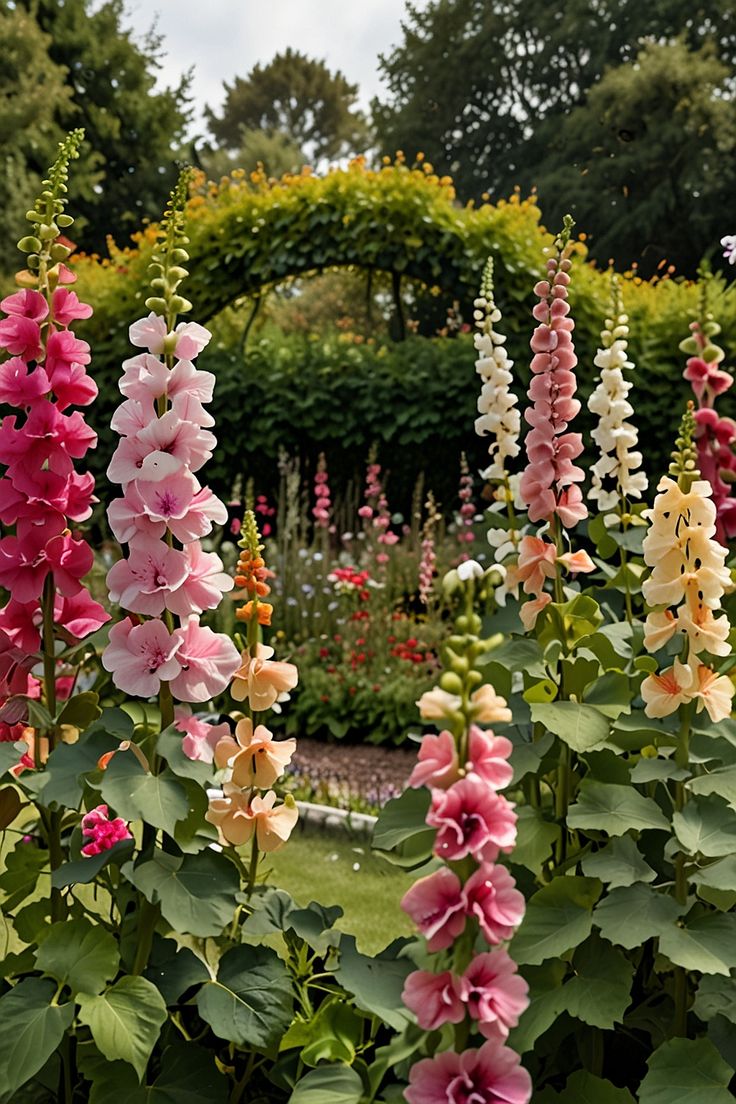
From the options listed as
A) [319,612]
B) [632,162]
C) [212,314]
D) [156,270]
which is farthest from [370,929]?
[632,162]

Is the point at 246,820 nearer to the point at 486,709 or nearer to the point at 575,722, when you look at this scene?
the point at 575,722

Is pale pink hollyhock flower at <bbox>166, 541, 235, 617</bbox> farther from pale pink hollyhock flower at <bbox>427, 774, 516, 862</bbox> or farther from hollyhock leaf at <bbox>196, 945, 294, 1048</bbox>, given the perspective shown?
pale pink hollyhock flower at <bbox>427, 774, 516, 862</bbox>

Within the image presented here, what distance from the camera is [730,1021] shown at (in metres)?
1.32

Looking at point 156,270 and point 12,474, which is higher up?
point 156,270

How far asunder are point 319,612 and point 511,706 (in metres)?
4.52

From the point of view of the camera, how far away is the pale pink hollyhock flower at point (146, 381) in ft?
4.71

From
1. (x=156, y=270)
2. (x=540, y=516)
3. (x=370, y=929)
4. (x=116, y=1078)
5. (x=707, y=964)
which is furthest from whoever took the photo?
(x=370, y=929)

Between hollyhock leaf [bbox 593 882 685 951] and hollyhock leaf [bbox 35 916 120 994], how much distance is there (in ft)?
2.09

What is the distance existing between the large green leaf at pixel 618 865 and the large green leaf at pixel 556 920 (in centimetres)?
3

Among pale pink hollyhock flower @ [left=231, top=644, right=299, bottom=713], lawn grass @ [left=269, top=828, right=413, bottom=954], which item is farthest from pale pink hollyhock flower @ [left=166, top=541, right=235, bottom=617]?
lawn grass @ [left=269, top=828, right=413, bottom=954]

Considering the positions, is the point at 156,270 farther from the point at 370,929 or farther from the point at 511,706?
the point at 370,929

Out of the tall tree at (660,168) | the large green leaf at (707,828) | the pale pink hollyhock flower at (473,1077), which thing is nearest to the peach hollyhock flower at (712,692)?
the large green leaf at (707,828)

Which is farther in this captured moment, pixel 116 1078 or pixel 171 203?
pixel 171 203

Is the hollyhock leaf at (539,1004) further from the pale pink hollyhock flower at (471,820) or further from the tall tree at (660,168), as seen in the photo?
the tall tree at (660,168)
